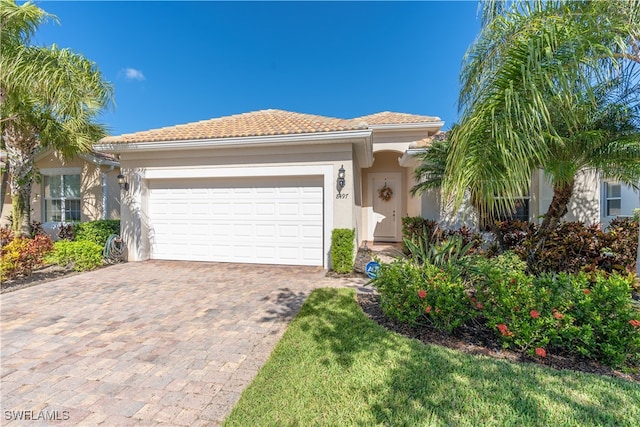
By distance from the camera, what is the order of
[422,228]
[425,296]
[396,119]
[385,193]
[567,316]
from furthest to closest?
[385,193] → [396,119] → [422,228] → [425,296] → [567,316]

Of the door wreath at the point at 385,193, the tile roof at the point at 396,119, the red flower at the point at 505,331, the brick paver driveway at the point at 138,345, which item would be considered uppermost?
the tile roof at the point at 396,119

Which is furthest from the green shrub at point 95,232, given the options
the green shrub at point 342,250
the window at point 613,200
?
the window at point 613,200

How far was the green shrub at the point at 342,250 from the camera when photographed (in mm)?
7238

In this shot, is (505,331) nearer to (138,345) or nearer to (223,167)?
(138,345)

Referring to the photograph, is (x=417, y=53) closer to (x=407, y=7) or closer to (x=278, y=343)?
(x=407, y=7)

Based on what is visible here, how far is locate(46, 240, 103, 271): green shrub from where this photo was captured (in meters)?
7.37

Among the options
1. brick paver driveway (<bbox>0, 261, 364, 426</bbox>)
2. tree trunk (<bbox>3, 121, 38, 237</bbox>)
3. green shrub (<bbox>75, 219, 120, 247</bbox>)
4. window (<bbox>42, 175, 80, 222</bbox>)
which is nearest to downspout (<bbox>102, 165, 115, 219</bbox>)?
window (<bbox>42, 175, 80, 222</bbox>)

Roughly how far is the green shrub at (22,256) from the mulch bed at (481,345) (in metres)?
8.20

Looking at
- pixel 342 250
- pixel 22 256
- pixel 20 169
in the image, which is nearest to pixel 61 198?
pixel 20 169

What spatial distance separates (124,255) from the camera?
8.89 metres

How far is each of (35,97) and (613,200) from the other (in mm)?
17763

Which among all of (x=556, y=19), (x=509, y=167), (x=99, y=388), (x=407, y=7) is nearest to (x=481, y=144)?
(x=509, y=167)

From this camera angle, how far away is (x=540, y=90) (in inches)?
136

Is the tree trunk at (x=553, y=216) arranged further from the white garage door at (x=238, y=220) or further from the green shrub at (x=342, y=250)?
the white garage door at (x=238, y=220)
